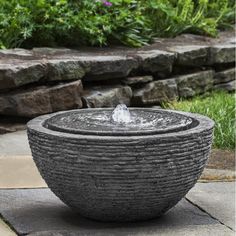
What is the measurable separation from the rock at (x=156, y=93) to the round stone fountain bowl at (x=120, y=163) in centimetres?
377

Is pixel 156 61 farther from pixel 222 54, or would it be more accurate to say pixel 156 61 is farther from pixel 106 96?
pixel 222 54

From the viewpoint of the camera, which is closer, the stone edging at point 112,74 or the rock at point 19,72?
the rock at point 19,72

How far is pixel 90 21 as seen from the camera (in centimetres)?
789

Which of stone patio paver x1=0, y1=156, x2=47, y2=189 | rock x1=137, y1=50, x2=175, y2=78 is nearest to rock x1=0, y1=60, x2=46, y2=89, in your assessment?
stone patio paver x1=0, y1=156, x2=47, y2=189

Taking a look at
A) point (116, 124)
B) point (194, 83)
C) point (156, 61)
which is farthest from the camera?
point (194, 83)

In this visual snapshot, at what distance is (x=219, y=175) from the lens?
5.48 meters

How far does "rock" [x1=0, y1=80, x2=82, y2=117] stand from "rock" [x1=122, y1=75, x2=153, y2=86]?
781mm

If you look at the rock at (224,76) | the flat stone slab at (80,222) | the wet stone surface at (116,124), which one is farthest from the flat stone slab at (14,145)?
the rock at (224,76)

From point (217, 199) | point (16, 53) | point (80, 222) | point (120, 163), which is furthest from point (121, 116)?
point (16, 53)

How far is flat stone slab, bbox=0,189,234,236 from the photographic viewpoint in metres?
4.12

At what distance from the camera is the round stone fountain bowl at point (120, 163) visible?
3906 mm

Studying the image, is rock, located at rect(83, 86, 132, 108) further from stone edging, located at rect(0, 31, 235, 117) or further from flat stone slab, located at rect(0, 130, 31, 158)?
flat stone slab, located at rect(0, 130, 31, 158)

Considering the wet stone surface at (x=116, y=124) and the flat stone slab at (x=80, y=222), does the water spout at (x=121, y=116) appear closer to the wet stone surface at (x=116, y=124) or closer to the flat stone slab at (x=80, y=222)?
the wet stone surface at (x=116, y=124)

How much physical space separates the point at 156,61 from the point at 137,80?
1.03 ft
